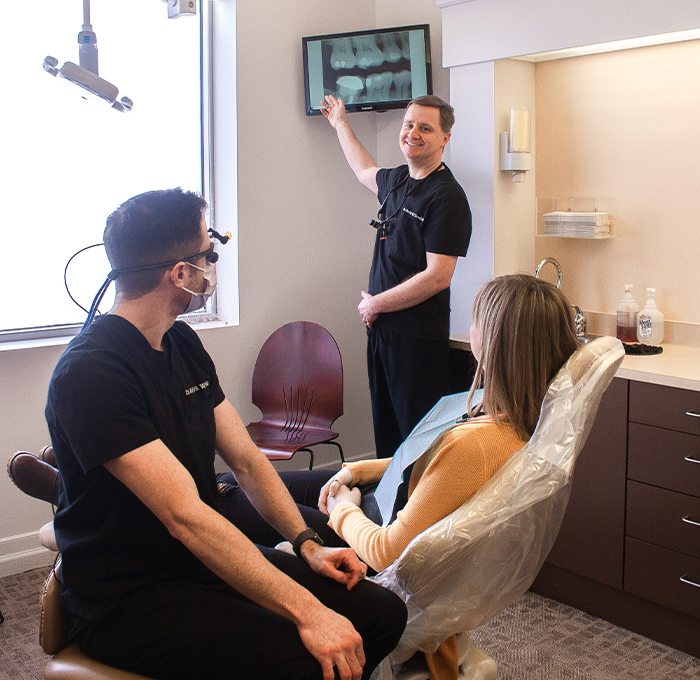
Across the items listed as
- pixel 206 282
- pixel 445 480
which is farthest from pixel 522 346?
pixel 206 282

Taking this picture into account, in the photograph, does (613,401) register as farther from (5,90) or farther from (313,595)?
(5,90)

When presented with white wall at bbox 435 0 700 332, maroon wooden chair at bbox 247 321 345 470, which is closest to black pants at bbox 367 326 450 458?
maroon wooden chair at bbox 247 321 345 470

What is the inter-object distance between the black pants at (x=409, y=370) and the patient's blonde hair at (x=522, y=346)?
1360 mm

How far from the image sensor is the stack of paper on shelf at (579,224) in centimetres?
290

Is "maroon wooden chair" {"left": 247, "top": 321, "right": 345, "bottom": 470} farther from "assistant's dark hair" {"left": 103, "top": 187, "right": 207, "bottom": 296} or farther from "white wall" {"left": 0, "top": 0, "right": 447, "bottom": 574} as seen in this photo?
"assistant's dark hair" {"left": 103, "top": 187, "right": 207, "bottom": 296}

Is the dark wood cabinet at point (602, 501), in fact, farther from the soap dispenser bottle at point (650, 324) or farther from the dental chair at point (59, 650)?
the dental chair at point (59, 650)

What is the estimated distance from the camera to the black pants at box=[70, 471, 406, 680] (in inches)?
49.7

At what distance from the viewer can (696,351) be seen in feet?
8.82

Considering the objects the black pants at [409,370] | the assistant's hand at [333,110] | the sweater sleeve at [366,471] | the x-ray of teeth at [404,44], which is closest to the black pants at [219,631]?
the sweater sleeve at [366,471]

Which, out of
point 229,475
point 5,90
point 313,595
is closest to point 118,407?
point 313,595

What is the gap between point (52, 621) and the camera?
4.44 ft

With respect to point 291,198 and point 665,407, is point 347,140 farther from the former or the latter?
point 665,407

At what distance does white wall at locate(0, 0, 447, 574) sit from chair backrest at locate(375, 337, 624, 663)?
1977mm

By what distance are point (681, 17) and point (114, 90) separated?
185 centimetres
